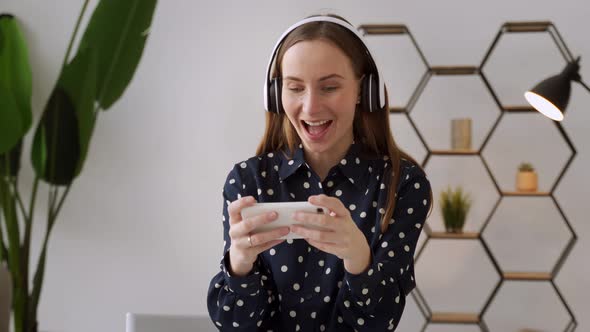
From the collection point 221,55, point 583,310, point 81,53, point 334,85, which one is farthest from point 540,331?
point 81,53

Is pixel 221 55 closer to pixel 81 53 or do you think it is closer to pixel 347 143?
pixel 347 143

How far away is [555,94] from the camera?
95.1 inches

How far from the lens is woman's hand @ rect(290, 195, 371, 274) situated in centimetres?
137

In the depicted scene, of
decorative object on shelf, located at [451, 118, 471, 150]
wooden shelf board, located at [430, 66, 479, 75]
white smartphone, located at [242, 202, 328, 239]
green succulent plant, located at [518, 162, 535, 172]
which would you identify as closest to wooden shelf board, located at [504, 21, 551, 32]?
wooden shelf board, located at [430, 66, 479, 75]

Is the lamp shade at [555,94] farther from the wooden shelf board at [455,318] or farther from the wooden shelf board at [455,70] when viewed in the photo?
the wooden shelf board at [455,318]

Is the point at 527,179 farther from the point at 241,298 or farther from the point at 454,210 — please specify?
the point at 241,298

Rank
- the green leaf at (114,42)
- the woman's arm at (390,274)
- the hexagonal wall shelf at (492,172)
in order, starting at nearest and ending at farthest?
the green leaf at (114,42) → the woman's arm at (390,274) → the hexagonal wall shelf at (492,172)

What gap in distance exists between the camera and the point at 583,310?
3000mm

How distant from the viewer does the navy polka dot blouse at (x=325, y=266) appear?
1540mm

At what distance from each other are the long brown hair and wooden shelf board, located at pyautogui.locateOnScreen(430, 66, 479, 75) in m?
1.23

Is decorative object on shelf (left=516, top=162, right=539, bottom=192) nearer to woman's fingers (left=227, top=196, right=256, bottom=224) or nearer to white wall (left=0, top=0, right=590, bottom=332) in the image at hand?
white wall (left=0, top=0, right=590, bottom=332)

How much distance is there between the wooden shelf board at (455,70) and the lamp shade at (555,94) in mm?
436

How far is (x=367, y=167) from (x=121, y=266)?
5.57 ft

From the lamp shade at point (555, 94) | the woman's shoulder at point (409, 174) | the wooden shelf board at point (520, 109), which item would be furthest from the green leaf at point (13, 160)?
the wooden shelf board at point (520, 109)
